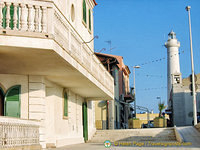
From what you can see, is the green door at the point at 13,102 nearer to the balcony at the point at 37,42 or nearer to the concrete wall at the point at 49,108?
the concrete wall at the point at 49,108

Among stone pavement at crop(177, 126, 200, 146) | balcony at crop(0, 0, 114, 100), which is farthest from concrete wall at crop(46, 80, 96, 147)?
stone pavement at crop(177, 126, 200, 146)

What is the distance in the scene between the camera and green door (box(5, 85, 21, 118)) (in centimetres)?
1491

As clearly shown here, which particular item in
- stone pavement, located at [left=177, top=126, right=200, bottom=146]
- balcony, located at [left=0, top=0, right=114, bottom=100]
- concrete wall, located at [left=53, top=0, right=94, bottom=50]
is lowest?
Result: stone pavement, located at [left=177, top=126, right=200, bottom=146]

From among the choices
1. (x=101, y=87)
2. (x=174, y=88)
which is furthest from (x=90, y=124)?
(x=174, y=88)

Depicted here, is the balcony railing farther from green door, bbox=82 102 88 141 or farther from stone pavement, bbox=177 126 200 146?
green door, bbox=82 102 88 141

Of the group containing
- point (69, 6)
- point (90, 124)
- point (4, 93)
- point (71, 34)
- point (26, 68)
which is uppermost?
point (69, 6)

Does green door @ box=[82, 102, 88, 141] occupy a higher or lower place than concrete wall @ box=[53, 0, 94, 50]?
lower

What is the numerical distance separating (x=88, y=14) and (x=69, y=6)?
5490mm

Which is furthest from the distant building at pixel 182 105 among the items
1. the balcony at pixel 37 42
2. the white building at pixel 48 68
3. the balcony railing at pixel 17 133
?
the balcony railing at pixel 17 133

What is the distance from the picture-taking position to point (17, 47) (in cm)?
1166

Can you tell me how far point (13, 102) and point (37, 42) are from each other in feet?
13.7

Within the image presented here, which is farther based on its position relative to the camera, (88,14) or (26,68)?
(88,14)

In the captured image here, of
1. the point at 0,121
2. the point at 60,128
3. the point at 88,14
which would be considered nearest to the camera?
the point at 0,121

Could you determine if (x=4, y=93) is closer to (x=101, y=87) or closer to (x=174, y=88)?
(x=101, y=87)
